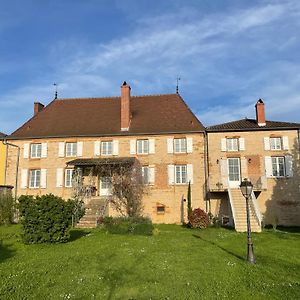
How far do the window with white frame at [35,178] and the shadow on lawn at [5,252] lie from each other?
44.1 ft

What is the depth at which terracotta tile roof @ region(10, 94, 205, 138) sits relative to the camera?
1012 inches

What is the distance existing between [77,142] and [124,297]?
64.2ft

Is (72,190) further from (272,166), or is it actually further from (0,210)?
(272,166)

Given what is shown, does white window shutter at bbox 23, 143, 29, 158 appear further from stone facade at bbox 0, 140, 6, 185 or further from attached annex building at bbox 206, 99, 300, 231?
attached annex building at bbox 206, 99, 300, 231

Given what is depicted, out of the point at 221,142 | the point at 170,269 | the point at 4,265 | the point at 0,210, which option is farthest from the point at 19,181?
the point at 170,269

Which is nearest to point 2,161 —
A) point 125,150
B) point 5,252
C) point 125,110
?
point 125,150

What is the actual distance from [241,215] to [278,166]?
596cm

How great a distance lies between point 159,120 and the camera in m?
26.3

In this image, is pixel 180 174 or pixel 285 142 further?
pixel 180 174

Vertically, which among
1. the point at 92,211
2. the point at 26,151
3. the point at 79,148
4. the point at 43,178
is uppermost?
the point at 79,148

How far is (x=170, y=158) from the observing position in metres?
24.8

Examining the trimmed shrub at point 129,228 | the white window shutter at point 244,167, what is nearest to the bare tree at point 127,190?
the trimmed shrub at point 129,228

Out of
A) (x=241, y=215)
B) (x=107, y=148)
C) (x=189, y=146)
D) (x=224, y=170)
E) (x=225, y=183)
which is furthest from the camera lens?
(x=107, y=148)

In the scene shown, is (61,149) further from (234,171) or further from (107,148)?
(234,171)
